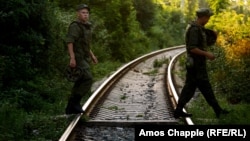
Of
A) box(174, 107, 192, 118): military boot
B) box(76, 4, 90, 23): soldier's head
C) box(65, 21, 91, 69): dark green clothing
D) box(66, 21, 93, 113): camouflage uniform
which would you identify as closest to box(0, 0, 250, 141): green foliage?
box(66, 21, 93, 113): camouflage uniform

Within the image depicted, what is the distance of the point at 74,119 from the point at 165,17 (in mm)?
35730

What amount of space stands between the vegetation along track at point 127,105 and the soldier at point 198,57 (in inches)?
25.2

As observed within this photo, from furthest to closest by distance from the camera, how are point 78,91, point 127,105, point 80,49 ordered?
point 127,105 → point 78,91 → point 80,49

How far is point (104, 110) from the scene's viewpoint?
9.27 meters

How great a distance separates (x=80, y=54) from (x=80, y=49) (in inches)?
3.8

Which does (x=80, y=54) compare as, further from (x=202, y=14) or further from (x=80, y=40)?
(x=202, y=14)

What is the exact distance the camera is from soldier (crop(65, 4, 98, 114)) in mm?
8312

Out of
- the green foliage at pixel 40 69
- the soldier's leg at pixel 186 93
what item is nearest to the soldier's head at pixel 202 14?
the soldier's leg at pixel 186 93

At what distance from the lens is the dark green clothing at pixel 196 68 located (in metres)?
7.91

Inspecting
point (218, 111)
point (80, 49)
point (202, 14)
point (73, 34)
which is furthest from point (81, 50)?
point (218, 111)

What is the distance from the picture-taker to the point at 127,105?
10.0 meters

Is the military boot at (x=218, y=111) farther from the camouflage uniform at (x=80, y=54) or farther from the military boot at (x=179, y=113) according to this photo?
the camouflage uniform at (x=80, y=54)

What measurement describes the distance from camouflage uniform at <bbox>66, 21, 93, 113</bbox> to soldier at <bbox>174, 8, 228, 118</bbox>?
1.82 metres

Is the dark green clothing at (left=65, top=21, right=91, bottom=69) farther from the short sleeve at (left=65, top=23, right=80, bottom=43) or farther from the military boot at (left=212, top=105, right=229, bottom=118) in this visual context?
the military boot at (left=212, top=105, right=229, bottom=118)
